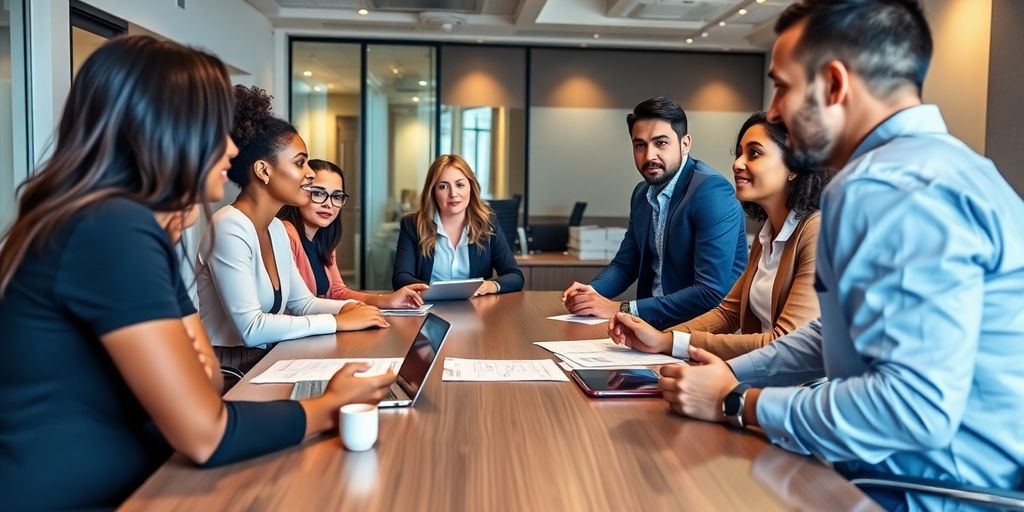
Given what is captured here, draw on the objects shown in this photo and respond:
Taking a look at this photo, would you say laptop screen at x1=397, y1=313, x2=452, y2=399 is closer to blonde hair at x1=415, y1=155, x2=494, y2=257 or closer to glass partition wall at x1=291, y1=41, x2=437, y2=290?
blonde hair at x1=415, y1=155, x2=494, y2=257

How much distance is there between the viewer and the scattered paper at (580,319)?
2662 millimetres

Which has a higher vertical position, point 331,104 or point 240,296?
point 331,104

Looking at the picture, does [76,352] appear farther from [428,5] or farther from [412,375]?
[428,5]

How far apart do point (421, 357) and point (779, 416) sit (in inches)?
29.9

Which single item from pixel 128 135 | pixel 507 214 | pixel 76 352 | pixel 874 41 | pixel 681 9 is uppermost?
pixel 681 9

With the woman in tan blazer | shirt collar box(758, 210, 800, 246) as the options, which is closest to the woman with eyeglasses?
the woman in tan blazer

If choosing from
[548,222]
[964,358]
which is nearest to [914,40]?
[964,358]

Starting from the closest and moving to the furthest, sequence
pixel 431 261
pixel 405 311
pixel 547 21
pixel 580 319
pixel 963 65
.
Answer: pixel 580 319 → pixel 405 311 → pixel 431 261 → pixel 963 65 → pixel 547 21

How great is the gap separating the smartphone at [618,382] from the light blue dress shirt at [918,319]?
368mm

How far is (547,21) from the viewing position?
6.35m

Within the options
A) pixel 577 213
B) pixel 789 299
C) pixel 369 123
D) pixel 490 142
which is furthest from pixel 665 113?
pixel 369 123

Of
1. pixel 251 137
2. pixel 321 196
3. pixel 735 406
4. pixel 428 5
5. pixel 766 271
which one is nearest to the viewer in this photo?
pixel 735 406

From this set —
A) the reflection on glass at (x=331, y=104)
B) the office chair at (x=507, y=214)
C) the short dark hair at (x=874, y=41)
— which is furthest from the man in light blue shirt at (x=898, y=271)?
the reflection on glass at (x=331, y=104)

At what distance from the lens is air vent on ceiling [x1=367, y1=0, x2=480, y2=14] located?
607cm
